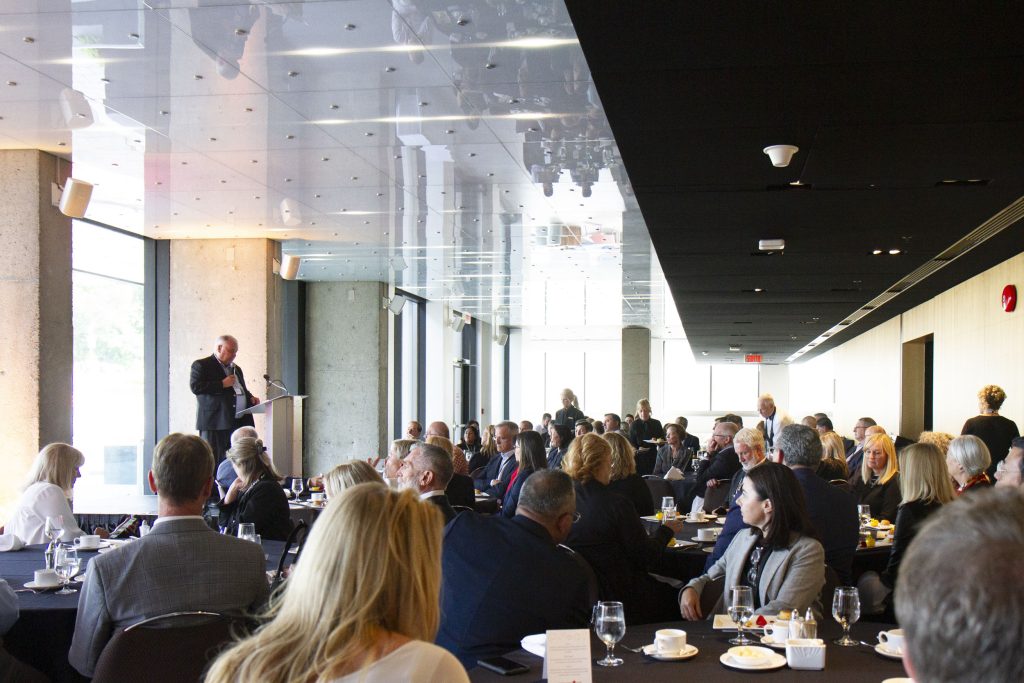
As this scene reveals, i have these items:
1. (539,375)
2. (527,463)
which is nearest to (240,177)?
(527,463)

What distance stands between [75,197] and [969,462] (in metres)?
7.78

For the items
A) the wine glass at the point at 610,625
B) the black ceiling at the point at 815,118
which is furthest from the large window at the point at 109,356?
the wine glass at the point at 610,625

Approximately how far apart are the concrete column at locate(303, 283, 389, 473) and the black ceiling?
9.78 metres

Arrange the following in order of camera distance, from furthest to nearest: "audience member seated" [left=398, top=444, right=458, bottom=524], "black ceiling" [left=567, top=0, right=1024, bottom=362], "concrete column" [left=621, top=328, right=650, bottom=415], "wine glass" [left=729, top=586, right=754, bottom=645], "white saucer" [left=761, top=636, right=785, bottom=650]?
"concrete column" [left=621, top=328, right=650, bottom=415] < "audience member seated" [left=398, top=444, right=458, bottom=524] < "black ceiling" [left=567, top=0, right=1024, bottom=362] < "wine glass" [left=729, top=586, right=754, bottom=645] < "white saucer" [left=761, top=636, right=785, bottom=650]

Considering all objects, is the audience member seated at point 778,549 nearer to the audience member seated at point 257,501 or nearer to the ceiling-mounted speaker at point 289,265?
the audience member seated at point 257,501

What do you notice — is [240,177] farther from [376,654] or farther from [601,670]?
[376,654]

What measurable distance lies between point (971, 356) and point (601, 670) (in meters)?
12.6

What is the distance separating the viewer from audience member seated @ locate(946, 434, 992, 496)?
19.9 ft

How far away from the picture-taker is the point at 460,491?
24.2 feet

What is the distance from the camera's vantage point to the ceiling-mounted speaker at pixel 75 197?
9141mm

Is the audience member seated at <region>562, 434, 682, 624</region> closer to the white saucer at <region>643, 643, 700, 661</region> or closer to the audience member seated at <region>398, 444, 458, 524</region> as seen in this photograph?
the audience member seated at <region>398, 444, 458, 524</region>

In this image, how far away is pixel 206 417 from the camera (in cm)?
1023

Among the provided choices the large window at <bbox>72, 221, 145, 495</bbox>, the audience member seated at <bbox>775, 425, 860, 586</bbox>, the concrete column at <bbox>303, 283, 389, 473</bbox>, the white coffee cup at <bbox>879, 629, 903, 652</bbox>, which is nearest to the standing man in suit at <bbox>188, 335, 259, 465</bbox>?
the large window at <bbox>72, 221, 145, 495</bbox>

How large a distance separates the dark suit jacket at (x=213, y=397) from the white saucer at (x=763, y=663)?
7.84m
